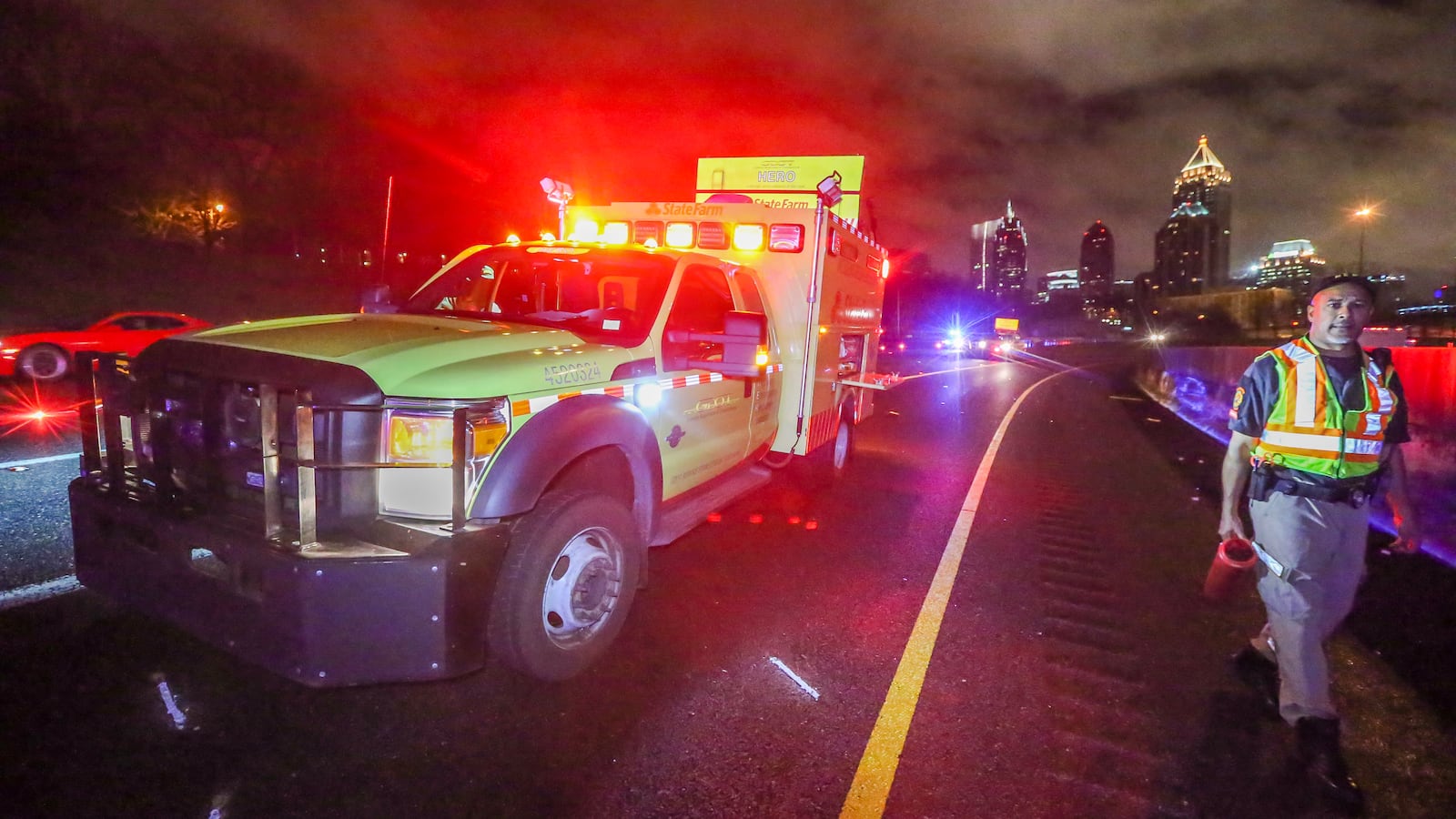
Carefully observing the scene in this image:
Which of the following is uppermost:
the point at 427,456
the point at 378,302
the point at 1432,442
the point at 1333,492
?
the point at 378,302

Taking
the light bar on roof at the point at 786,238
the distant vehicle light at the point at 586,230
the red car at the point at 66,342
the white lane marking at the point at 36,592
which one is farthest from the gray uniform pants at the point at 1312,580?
the red car at the point at 66,342

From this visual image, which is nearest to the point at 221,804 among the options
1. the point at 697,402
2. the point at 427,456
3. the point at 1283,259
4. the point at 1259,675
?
the point at 427,456

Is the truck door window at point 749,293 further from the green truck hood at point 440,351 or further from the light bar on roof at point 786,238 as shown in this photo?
the green truck hood at point 440,351

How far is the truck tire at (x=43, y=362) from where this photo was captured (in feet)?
43.0

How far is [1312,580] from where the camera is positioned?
3199mm

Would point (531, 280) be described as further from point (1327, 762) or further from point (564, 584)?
point (1327, 762)

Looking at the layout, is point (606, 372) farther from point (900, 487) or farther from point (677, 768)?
point (900, 487)

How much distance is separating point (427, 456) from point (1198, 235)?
20799 centimetres

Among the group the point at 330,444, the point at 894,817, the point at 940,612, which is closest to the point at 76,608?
Answer: the point at 330,444

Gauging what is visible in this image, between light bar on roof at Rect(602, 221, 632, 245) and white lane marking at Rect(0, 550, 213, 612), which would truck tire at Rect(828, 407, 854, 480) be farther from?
white lane marking at Rect(0, 550, 213, 612)

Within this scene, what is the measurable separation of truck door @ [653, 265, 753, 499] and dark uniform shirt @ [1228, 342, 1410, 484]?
2664mm

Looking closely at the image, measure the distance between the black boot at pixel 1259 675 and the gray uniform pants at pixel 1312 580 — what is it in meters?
0.41

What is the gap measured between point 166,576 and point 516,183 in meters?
25.4

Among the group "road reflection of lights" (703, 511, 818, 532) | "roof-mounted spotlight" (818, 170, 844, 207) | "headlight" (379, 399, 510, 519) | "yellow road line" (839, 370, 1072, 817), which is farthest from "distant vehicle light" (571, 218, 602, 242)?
"headlight" (379, 399, 510, 519)
